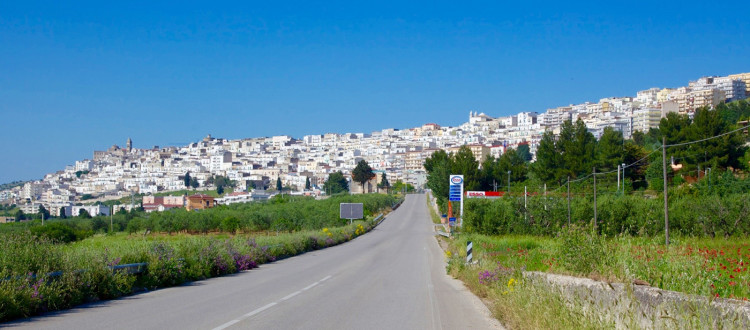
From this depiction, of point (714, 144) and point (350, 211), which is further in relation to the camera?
point (350, 211)

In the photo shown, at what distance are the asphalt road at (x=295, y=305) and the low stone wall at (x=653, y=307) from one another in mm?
2876

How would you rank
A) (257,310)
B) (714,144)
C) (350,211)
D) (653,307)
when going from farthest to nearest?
(350,211) → (714,144) → (257,310) → (653,307)

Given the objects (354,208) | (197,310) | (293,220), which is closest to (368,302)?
(197,310)

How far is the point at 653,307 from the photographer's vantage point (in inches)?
286

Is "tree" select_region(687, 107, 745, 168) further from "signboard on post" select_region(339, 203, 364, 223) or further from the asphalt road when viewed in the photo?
the asphalt road

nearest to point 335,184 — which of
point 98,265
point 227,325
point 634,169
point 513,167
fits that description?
point 513,167

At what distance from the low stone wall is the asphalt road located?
2876mm

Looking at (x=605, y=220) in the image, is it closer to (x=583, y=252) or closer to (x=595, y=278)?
(x=583, y=252)

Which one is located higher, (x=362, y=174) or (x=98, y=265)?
(x=362, y=174)

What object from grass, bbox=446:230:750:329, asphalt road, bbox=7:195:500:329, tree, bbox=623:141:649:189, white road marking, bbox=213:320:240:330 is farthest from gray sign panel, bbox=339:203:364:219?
white road marking, bbox=213:320:240:330

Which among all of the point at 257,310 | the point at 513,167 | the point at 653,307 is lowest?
the point at 257,310

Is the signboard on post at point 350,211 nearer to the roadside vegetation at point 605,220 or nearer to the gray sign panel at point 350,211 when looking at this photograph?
the gray sign panel at point 350,211

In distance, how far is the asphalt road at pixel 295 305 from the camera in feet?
32.8

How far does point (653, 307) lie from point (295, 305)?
23.2ft
